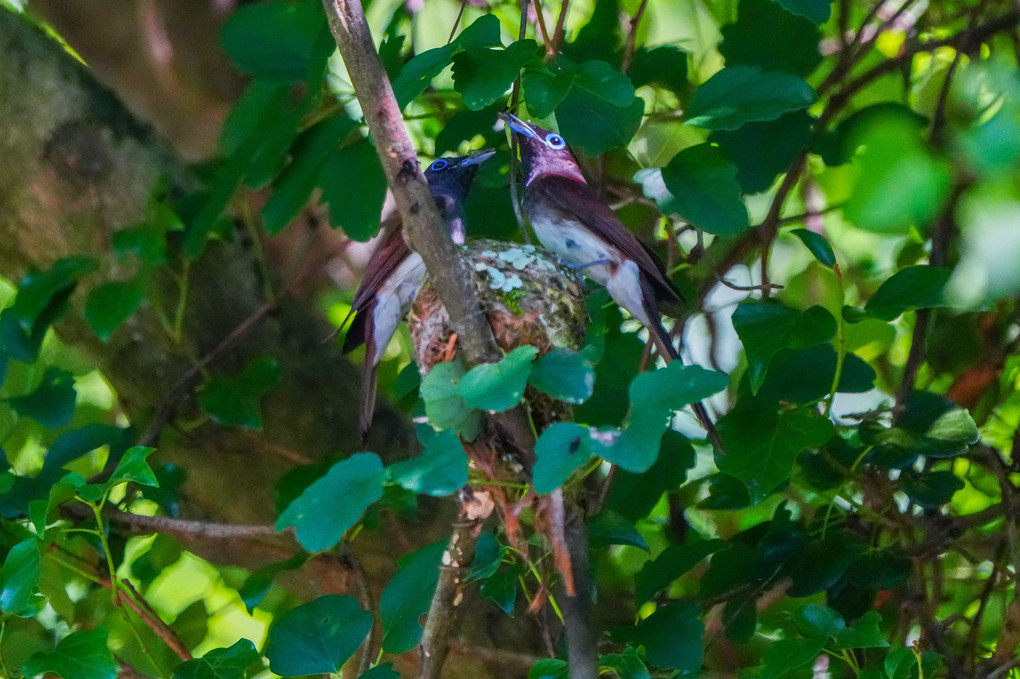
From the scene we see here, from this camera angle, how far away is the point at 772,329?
1.99 m

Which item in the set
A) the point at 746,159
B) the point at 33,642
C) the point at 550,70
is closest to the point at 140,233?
the point at 33,642

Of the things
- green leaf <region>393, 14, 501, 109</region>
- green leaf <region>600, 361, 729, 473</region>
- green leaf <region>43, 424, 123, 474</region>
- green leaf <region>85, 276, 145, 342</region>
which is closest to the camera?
green leaf <region>600, 361, 729, 473</region>

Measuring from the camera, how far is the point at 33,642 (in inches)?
95.3

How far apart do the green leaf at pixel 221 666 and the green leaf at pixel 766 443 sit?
3.29 feet

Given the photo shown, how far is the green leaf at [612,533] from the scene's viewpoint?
7.27ft

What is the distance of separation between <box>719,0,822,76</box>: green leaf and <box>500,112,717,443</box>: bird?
0.58 meters

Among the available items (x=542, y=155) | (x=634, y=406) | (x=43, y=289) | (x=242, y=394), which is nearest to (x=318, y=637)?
(x=634, y=406)

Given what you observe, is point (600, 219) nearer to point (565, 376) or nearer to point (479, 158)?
point (479, 158)

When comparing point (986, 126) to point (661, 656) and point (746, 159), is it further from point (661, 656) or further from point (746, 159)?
point (746, 159)

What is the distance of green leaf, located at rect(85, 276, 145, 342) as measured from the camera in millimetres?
2721

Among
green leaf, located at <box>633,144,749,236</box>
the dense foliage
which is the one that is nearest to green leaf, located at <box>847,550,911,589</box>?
the dense foliage

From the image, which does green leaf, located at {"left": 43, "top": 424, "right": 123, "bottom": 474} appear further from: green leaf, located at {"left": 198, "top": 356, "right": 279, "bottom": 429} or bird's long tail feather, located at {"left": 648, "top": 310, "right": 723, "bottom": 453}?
bird's long tail feather, located at {"left": 648, "top": 310, "right": 723, "bottom": 453}

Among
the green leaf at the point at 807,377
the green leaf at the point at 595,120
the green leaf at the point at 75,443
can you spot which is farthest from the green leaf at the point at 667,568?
the green leaf at the point at 75,443

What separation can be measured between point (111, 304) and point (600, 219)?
1401mm
